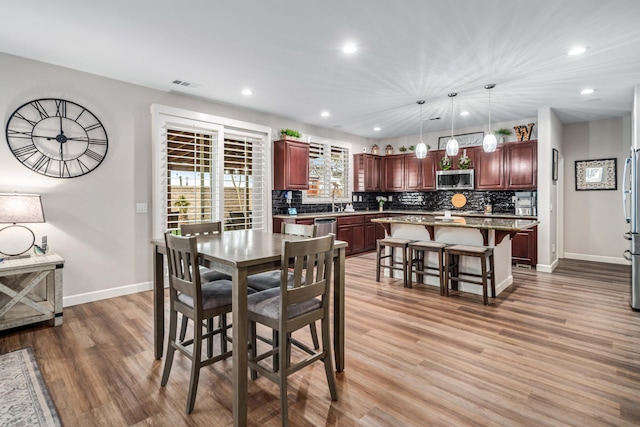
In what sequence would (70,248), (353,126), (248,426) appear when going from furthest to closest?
(353,126)
(70,248)
(248,426)

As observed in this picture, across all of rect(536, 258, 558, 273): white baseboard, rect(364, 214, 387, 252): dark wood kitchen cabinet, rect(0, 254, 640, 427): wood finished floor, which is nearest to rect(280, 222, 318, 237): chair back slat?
rect(0, 254, 640, 427): wood finished floor

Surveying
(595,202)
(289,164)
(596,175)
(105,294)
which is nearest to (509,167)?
(596,175)

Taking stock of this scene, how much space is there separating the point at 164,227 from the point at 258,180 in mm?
1788

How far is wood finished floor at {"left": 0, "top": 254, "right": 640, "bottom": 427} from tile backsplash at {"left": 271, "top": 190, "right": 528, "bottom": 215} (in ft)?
9.76

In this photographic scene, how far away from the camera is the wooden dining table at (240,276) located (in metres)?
1.79

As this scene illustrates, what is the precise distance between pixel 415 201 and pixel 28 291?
7.22 m

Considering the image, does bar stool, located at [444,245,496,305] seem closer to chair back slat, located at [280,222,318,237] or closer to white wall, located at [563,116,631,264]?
chair back slat, located at [280,222,318,237]

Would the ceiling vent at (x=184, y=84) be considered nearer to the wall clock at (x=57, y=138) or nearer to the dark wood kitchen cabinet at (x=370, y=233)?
the wall clock at (x=57, y=138)

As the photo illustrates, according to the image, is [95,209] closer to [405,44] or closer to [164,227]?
[164,227]

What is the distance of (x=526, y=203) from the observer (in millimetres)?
6141

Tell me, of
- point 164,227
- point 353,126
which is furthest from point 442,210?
point 164,227

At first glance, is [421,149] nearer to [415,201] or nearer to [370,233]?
[370,233]

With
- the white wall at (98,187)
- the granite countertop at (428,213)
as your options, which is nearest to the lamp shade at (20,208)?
the white wall at (98,187)

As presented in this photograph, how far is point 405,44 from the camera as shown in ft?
10.6
